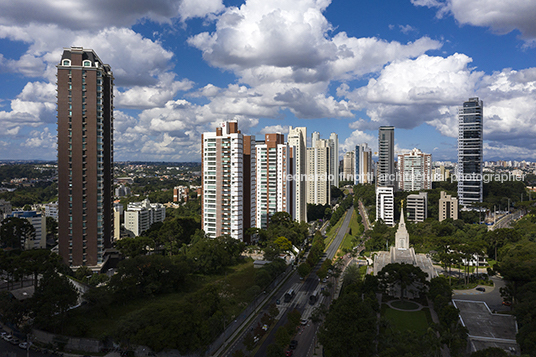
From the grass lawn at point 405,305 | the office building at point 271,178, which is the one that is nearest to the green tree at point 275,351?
the grass lawn at point 405,305

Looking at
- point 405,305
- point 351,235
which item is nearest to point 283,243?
point 405,305

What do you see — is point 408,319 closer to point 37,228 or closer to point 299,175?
point 299,175

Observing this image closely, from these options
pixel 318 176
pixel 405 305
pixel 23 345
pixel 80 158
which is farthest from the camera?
pixel 318 176

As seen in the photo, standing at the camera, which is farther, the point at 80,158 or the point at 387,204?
the point at 387,204

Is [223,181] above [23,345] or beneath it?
above

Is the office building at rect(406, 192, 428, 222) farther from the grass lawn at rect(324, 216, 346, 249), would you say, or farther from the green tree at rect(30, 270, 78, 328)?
the green tree at rect(30, 270, 78, 328)

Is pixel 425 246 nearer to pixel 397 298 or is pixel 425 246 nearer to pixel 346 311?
pixel 397 298

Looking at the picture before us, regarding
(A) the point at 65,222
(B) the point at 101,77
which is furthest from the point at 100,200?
(B) the point at 101,77

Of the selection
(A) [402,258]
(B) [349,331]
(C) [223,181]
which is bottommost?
(A) [402,258]

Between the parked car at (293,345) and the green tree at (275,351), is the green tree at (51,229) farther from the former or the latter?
the green tree at (275,351)
